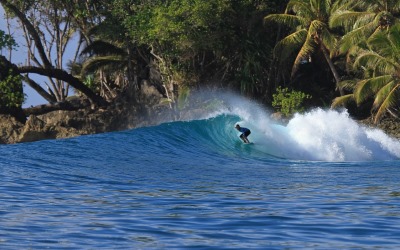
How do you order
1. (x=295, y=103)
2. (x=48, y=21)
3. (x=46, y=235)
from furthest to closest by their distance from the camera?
(x=48, y=21) → (x=295, y=103) → (x=46, y=235)

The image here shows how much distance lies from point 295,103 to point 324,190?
22773 mm

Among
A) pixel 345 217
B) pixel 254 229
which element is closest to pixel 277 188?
pixel 345 217

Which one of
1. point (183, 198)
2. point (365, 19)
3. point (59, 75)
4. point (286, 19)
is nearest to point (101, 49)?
point (59, 75)

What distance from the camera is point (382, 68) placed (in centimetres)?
3073

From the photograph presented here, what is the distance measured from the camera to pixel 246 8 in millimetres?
37000

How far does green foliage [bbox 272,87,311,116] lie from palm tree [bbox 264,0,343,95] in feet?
3.28

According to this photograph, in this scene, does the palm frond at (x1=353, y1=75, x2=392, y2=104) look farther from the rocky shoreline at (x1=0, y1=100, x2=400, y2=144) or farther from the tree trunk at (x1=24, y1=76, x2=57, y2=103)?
the tree trunk at (x1=24, y1=76, x2=57, y2=103)

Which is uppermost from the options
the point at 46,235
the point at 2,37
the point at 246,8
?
the point at 246,8

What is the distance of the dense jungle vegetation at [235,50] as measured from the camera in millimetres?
31938

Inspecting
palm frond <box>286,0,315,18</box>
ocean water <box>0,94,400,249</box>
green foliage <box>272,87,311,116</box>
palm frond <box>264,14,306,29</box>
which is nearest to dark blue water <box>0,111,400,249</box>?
ocean water <box>0,94,400,249</box>

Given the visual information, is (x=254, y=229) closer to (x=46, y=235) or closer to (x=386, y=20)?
(x=46, y=235)

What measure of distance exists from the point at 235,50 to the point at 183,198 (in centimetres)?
2830

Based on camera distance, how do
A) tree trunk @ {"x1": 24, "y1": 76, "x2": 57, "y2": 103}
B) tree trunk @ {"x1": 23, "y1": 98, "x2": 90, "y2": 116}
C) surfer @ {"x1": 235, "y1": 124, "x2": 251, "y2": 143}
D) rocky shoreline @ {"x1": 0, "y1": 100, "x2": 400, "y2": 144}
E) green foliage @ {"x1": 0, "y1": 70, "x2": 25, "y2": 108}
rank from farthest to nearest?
tree trunk @ {"x1": 24, "y1": 76, "x2": 57, "y2": 103}, tree trunk @ {"x1": 23, "y1": 98, "x2": 90, "y2": 116}, green foliage @ {"x1": 0, "y1": 70, "x2": 25, "y2": 108}, rocky shoreline @ {"x1": 0, "y1": 100, "x2": 400, "y2": 144}, surfer @ {"x1": 235, "y1": 124, "x2": 251, "y2": 143}

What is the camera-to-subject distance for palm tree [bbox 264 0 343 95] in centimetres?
3406
